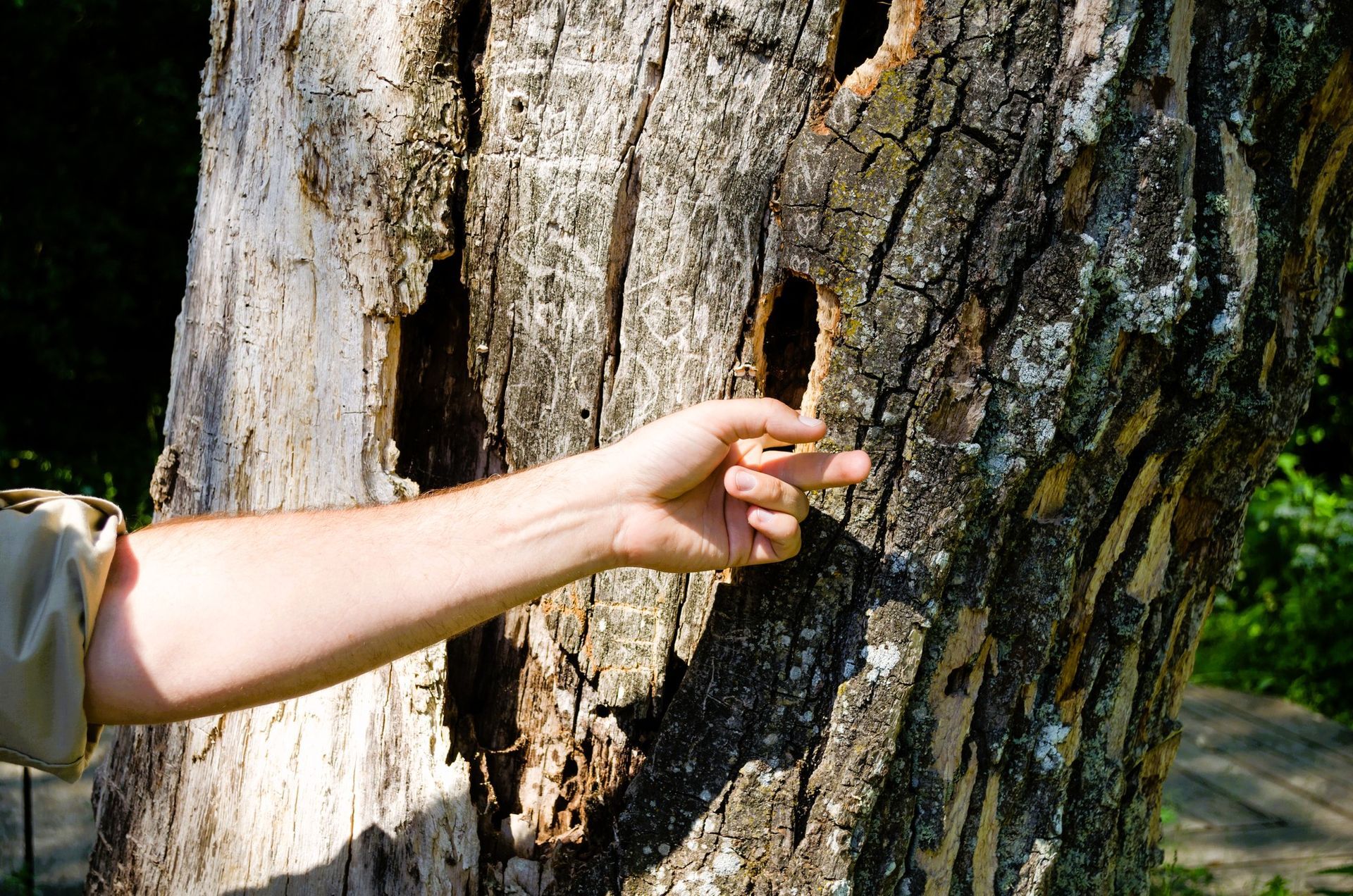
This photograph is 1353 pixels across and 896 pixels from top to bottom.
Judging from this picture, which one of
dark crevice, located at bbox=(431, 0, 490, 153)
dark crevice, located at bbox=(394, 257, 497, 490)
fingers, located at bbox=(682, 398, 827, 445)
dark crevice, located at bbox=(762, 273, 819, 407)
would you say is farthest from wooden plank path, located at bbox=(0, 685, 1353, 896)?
dark crevice, located at bbox=(431, 0, 490, 153)

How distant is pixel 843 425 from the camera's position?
161 centimetres

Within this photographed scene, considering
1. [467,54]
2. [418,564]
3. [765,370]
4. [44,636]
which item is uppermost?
[467,54]

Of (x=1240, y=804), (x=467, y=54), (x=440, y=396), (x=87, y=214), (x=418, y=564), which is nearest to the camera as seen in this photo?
(x=418, y=564)

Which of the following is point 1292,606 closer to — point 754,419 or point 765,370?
point 765,370

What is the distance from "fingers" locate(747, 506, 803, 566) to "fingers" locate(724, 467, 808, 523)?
16 millimetres

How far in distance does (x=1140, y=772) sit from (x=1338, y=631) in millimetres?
4673

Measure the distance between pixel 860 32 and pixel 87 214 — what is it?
619 centimetres

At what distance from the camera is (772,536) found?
156 centimetres

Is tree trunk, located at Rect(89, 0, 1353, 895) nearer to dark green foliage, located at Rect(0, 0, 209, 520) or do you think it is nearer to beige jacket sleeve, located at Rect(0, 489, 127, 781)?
beige jacket sleeve, located at Rect(0, 489, 127, 781)

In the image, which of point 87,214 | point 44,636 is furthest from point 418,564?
point 87,214

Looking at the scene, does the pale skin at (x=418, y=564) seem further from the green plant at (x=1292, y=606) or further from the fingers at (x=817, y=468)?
the green plant at (x=1292, y=606)

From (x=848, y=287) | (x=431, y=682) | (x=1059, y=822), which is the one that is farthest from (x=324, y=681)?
(x=1059, y=822)

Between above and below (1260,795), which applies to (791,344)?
above

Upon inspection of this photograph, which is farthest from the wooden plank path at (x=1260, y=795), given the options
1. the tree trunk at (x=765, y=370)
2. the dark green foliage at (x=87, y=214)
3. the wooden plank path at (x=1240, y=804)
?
the dark green foliage at (x=87, y=214)
